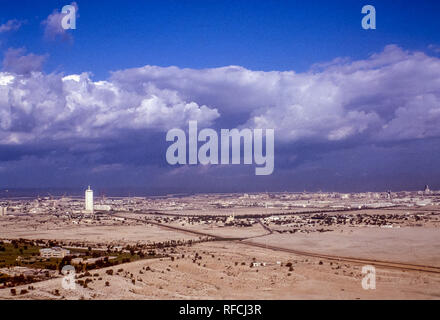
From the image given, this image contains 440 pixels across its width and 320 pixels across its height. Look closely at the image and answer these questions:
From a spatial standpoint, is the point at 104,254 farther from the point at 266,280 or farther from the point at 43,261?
the point at 266,280

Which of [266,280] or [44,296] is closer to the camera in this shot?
[44,296]

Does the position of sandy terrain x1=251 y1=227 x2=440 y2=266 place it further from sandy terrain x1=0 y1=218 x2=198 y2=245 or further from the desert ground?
sandy terrain x1=0 y1=218 x2=198 y2=245

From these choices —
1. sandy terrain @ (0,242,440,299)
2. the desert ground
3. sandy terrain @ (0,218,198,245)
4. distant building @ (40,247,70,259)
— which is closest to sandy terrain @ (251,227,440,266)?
the desert ground

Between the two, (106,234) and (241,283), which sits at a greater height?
(241,283)

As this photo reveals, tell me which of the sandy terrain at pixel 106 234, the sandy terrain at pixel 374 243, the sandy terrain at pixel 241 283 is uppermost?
the sandy terrain at pixel 241 283

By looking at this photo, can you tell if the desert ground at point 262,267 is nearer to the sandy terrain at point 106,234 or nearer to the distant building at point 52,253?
the sandy terrain at point 106,234

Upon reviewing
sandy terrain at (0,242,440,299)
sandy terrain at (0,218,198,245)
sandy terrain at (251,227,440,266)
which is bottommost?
sandy terrain at (0,218,198,245)

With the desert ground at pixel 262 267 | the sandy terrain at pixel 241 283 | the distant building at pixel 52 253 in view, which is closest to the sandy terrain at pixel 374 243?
the desert ground at pixel 262 267

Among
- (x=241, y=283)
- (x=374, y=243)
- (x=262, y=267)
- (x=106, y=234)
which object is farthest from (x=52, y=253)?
(x=374, y=243)

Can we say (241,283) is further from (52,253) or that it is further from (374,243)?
(374,243)
